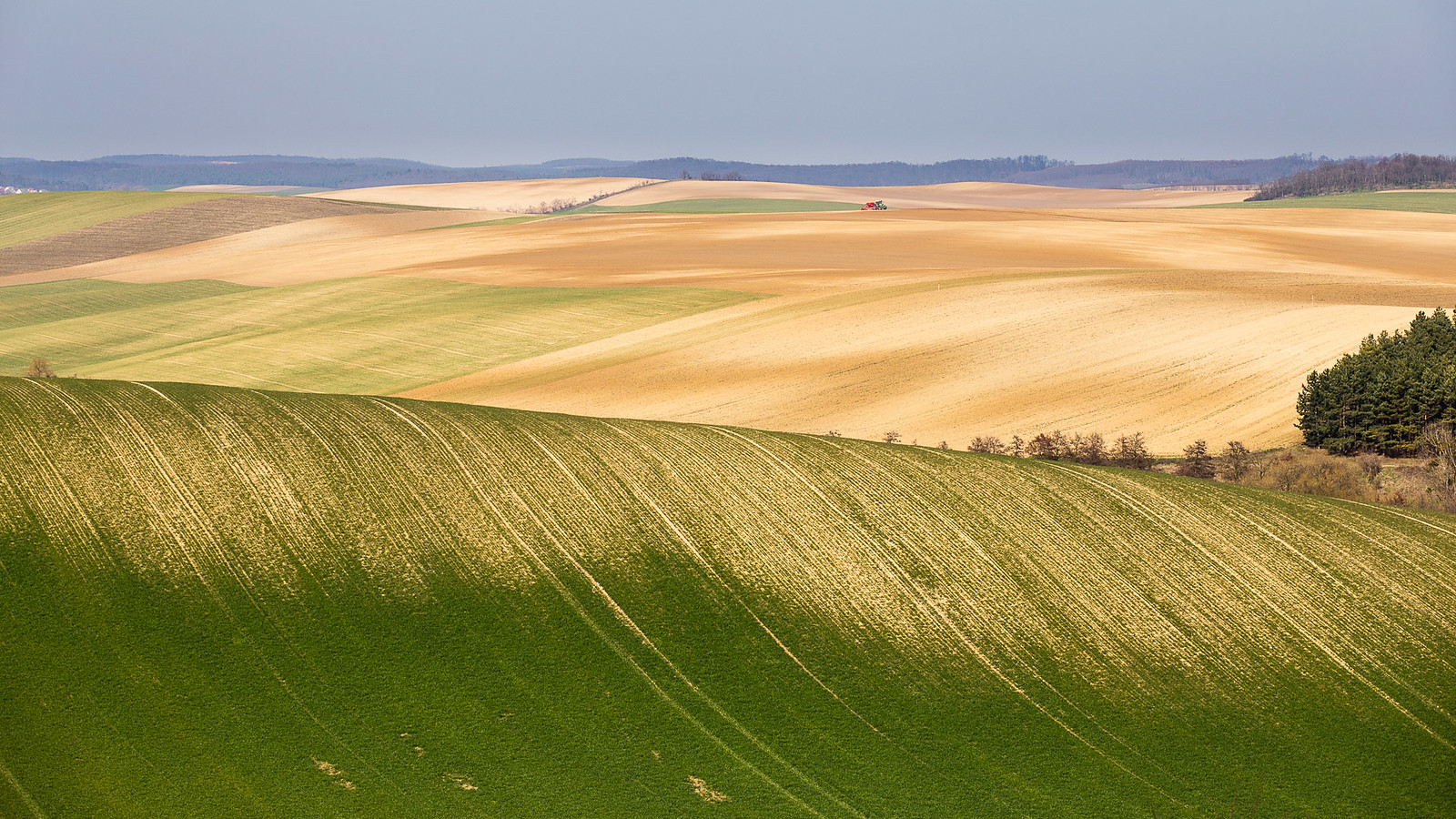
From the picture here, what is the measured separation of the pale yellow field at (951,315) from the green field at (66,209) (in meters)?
19.7

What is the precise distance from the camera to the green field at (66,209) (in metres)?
107

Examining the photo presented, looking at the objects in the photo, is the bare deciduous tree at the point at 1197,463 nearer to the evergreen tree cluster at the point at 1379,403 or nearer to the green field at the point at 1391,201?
the evergreen tree cluster at the point at 1379,403

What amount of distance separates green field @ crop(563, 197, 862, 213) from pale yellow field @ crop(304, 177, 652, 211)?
17.7 meters

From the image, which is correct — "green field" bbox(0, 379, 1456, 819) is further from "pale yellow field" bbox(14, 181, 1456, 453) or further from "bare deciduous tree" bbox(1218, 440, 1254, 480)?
"pale yellow field" bbox(14, 181, 1456, 453)

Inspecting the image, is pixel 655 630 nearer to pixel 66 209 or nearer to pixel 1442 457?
pixel 1442 457

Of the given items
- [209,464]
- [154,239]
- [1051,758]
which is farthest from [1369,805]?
[154,239]

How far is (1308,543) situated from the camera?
2414 cm

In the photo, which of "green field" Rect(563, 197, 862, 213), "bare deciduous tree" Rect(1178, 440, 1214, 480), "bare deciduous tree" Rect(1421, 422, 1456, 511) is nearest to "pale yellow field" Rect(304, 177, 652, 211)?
"green field" Rect(563, 197, 862, 213)

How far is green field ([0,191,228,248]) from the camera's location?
107 meters

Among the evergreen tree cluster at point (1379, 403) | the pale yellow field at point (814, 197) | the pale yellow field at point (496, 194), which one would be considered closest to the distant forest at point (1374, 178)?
the pale yellow field at point (814, 197)

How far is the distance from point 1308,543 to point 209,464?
72.6 ft

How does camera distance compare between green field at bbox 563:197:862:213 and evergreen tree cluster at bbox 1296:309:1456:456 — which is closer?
evergreen tree cluster at bbox 1296:309:1456:456

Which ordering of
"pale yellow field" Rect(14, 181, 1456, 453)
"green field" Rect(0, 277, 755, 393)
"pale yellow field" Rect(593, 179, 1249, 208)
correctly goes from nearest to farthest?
"pale yellow field" Rect(14, 181, 1456, 453) → "green field" Rect(0, 277, 755, 393) → "pale yellow field" Rect(593, 179, 1249, 208)

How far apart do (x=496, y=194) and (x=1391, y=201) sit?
125995mm
